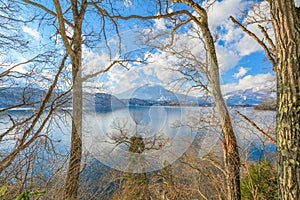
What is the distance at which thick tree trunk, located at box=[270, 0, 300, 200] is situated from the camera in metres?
1.25

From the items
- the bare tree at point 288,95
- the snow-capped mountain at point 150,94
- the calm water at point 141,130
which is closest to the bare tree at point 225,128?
the bare tree at point 288,95

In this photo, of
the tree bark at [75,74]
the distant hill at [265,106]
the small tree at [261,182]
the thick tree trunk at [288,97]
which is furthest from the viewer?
the small tree at [261,182]

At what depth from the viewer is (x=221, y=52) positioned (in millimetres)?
2193

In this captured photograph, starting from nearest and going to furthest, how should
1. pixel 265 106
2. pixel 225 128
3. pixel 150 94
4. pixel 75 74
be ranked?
pixel 150 94 → pixel 75 74 → pixel 225 128 → pixel 265 106

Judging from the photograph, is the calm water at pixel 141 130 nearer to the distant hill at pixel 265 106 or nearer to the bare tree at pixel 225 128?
the bare tree at pixel 225 128

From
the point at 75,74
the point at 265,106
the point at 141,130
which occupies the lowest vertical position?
the point at 141,130

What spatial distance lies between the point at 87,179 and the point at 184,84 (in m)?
2.29

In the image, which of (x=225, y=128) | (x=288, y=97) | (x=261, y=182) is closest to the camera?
(x=288, y=97)

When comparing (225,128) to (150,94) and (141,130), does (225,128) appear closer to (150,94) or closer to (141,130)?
(141,130)

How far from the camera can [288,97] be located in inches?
50.6

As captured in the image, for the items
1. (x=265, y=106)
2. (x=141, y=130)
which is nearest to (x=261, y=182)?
(x=265, y=106)

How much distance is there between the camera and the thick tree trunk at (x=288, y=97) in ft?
4.09

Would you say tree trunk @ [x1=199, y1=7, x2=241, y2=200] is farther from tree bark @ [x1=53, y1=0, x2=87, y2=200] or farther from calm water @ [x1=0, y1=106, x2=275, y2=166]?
tree bark @ [x1=53, y1=0, x2=87, y2=200]

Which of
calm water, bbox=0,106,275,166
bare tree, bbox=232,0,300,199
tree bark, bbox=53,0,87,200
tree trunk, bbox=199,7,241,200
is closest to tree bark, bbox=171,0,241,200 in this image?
tree trunk, bbox=199,7,241,200
